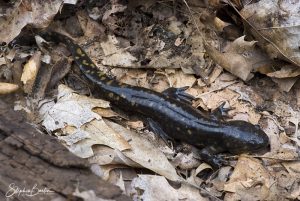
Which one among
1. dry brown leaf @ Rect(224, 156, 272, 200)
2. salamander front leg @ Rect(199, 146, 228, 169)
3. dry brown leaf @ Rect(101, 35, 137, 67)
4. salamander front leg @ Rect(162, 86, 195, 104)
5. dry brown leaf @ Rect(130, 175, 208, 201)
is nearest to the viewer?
dry brown leaf @ Rect(130, 175, 208, 201)

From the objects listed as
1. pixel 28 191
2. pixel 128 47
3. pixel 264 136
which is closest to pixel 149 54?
pixel 128 47

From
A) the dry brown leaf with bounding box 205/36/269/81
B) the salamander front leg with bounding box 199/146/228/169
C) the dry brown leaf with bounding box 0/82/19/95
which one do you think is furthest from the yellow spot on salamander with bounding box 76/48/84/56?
the salamander front leg with bounding box 199/146/228/169

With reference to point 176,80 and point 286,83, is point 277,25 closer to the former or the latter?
point 286,83

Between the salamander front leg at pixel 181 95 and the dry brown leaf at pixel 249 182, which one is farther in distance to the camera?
the salamander front leg at pixel 181 95

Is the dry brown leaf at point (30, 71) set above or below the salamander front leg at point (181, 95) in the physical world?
above

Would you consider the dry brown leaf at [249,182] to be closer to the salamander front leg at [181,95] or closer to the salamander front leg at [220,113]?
the salamander front leg at [220,113]

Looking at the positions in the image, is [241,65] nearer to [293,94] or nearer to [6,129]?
[293,94]

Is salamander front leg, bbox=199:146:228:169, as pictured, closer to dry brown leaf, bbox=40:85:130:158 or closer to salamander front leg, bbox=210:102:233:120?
salamander front leg, bbox=210:102:233:120

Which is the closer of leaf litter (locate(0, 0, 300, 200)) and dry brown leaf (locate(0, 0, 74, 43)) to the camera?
leaf litter (locate(0, 0, 300, 200))

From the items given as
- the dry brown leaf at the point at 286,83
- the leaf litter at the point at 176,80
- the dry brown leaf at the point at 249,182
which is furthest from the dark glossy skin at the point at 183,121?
the dry brown leaf at the point at 286,83
